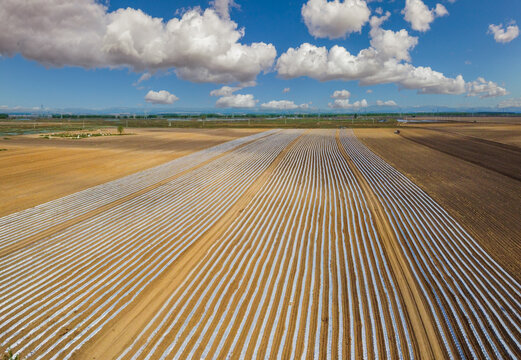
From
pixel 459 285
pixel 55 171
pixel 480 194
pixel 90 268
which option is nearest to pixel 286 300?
pixel 459 285

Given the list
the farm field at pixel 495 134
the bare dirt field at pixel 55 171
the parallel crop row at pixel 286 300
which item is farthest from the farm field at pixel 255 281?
the farm field at pixel 495 134

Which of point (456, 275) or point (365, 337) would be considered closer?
point (365, 337)

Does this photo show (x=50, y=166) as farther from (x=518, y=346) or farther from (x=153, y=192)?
(x=518, y=346)

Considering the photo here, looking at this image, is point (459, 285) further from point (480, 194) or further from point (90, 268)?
point (480, 194)

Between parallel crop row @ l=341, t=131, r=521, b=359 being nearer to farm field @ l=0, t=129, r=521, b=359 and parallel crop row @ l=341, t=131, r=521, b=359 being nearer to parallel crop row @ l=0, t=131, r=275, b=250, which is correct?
farm field @ l=0, t=129, r=521, b=359

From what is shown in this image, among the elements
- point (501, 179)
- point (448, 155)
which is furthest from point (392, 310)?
point (448, 155)

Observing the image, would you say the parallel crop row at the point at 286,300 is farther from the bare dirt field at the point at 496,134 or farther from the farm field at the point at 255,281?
the bare dirt field at the point at 496,134
